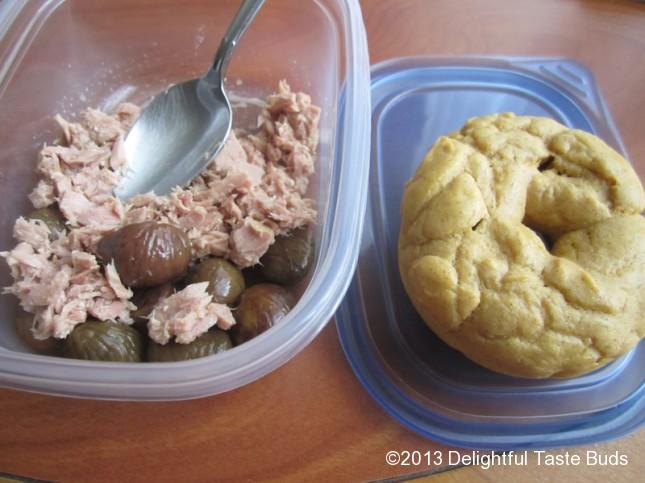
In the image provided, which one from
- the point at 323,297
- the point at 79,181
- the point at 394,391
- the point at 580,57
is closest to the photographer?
Result: the point at 323,297

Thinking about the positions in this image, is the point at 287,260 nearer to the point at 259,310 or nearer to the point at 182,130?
the point at 259,310

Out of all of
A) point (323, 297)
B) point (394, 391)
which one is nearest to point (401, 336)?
point (394, 391)

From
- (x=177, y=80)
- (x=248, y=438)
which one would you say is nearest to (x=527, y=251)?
(x=248, y=438)

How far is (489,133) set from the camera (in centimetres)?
84

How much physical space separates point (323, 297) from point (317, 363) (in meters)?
0.20

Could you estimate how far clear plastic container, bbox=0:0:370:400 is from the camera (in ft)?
2.08

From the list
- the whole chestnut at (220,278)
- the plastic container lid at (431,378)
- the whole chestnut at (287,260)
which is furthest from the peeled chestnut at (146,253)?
the plastic container lid at (431,378)

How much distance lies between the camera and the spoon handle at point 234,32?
971mm

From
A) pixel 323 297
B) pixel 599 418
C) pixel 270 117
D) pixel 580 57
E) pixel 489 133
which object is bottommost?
pixel 599 418

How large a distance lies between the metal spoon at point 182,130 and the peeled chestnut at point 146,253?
6.7 inches

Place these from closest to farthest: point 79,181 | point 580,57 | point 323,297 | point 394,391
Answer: point 323,297 < point 394,391 < point 79,181 < point 580,57

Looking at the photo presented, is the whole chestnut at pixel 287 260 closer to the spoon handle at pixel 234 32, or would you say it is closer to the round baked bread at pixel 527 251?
the round baked bread at pixel 527 251

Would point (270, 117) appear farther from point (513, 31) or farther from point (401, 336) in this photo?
point (513, 31)

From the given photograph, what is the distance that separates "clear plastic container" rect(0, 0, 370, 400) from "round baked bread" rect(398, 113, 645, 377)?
0.38 feet
